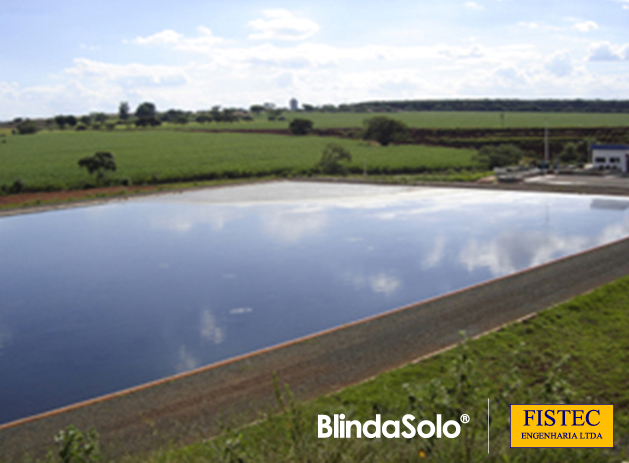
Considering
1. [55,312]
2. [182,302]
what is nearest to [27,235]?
[55,312]

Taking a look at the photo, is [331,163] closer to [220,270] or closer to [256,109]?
[220,270]

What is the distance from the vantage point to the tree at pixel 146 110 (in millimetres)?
154062

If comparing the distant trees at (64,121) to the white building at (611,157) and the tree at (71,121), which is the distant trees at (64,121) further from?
the white building at (611,157)

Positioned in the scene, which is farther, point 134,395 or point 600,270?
point 600,270

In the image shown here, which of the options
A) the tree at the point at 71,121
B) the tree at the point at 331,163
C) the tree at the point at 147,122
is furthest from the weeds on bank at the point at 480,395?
the tree at the point at 71,121

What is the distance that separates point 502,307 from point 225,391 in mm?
6473

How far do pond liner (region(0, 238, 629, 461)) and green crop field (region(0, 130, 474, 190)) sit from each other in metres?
32.1

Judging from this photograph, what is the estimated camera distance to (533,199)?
2980 cm

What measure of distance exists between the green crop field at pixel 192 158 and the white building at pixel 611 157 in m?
12.0

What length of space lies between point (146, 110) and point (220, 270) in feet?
485

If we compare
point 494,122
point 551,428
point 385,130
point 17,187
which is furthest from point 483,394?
point 494,122

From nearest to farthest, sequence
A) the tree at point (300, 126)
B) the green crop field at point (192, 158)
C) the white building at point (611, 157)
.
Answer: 1. the white building at point (611, 157)
2. the green crop field at point (192, 158)
3. the tree at point (300, 126)

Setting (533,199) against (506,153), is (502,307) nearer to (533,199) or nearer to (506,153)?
(533,199)

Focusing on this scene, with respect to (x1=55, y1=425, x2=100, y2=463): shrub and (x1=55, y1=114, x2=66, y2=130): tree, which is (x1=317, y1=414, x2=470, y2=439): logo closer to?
(x1=55, y1=425, x2=100, y2=463): shrub
